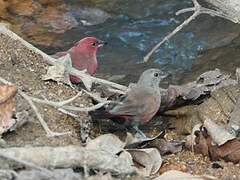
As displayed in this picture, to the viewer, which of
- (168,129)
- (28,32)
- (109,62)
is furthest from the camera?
(28,32)

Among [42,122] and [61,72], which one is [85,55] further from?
[42,122]

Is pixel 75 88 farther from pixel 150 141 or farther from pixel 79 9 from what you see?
pixel 79 9

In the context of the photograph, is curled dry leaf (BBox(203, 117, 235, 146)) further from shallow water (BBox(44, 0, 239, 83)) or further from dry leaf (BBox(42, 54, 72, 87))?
shallow water (BBox(44, 0, 239, 83))

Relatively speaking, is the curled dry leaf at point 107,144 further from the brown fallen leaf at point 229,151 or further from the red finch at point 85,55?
the red finch at point 85,55

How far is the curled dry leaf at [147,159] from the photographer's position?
186 inches

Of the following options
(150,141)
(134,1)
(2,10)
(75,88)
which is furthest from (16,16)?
(150,141)

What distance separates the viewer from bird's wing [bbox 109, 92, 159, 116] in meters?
5.30

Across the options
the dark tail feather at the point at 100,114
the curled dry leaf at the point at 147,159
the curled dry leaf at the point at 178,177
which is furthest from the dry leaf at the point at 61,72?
the curled dry leaf at the point at 178,177

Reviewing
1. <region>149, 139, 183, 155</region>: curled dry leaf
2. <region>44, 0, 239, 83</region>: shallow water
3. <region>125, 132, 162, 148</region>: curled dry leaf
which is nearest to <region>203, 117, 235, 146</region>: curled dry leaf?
<region>149, 139, 183, 155</region>: curled dry leaf

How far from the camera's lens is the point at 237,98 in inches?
229

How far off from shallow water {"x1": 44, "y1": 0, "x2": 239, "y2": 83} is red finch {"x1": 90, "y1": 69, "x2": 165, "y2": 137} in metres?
1.99

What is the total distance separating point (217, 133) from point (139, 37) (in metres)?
3.97

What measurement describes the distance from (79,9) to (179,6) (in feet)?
4.50

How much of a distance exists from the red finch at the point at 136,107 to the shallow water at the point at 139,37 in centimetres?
199
